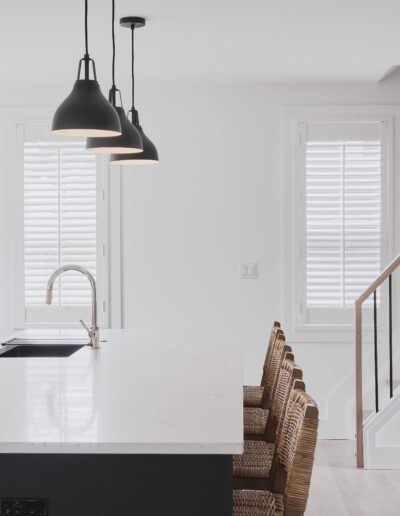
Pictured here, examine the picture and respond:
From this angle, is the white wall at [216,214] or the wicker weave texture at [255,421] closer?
the wicker weave texture at [255,421]

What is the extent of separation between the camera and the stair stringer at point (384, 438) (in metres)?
4.72

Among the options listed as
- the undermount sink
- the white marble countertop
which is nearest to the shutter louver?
the white marble countertop

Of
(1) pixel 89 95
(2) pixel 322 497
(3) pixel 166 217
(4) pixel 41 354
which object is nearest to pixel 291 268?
(3) pixel 166 217

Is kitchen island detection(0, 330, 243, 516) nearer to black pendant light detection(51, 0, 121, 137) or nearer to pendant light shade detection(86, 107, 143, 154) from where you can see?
black pendant light detection(51, 0, 121, 137)

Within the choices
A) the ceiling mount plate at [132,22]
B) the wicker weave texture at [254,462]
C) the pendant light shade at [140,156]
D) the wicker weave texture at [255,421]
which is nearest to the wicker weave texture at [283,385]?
the wicker weave texture at [254,462]

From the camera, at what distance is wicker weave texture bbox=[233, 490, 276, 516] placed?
2.25 metres

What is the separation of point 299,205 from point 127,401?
3.59m

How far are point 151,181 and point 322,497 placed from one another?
265 centimetres

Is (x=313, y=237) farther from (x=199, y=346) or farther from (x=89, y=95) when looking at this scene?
(x=89, y=95)

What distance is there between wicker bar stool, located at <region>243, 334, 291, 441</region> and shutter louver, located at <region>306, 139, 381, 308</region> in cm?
207

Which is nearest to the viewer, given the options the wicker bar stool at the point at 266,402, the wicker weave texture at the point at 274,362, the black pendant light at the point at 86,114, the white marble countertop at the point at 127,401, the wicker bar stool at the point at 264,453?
the white marble countertop at the point at 127,401

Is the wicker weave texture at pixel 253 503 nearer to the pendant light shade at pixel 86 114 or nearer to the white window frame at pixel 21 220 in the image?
the pendant light shade at pixel 86 114

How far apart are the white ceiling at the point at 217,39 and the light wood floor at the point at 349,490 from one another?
8.43 ft

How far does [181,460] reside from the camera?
6.50 ft
